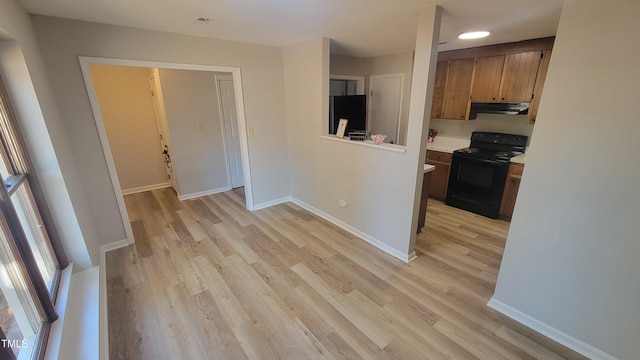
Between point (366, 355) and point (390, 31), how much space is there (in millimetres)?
3045

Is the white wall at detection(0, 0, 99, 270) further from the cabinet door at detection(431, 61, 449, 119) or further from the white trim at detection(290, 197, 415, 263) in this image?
the cabinet door at detection(431, 61, 449, 119)

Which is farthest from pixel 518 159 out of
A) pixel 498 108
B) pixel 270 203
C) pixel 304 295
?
pixel 270 203

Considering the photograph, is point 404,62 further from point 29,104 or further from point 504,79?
point 29,104

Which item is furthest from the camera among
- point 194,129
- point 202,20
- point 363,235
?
point 194,129

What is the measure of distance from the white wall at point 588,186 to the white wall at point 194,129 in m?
4.42

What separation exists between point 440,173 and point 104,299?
4428mm

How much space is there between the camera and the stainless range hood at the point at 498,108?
3375 millimetres

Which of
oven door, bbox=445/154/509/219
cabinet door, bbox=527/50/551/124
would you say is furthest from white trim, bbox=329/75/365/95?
cabinet door, bbox=527/50/551/124

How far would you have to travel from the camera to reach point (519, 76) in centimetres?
331

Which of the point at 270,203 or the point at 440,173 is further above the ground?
the point at 440,173

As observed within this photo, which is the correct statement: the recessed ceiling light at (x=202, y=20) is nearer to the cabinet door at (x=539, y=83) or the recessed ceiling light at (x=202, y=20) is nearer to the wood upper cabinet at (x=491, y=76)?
the wood upper cabinet at (x=491, y=76)

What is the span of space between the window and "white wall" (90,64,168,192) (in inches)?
125

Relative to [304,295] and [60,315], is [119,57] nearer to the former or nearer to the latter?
[60,315]

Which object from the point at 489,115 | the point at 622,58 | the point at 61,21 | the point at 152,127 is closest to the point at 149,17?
the point at 61,21
